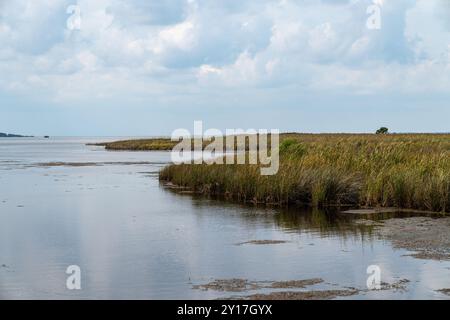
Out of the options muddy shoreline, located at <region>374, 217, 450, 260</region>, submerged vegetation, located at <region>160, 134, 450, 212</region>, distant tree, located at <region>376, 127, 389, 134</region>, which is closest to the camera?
muddy shoreline, located at <region>374, 217, 450, 260</region>

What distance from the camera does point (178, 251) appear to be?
13391mm

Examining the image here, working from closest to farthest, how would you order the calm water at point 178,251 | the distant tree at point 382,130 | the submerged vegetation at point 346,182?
1. the calm water at point 178,251
2. the submerged vegetation at point 346,182
3. the distant tree at point 382,130

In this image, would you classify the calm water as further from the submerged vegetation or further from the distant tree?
the distant tree

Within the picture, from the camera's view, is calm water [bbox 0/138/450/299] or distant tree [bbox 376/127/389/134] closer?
calm water [bbox 0/138/450/299]

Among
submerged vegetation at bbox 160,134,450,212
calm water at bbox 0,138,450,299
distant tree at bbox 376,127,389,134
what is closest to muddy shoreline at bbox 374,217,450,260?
calm water at bbox 0,138,450,299

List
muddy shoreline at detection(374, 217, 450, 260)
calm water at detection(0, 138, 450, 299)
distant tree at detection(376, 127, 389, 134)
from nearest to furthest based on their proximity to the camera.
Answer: calm water at detection(0, 138, 450, 299) → muddy shoreline at detection(374, 217, 450, 260) → distant tree at detection(376, 127, 389, 134)

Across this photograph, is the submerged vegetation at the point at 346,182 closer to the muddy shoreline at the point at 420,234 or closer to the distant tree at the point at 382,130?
the muddy shoreline at the point at 420,234

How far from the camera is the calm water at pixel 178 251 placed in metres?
10.1

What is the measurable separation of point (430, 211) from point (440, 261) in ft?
23.5

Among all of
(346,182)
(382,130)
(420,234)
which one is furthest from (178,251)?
(382,130)

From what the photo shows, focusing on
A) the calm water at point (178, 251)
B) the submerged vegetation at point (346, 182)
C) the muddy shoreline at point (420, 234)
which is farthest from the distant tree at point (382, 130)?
the muddy shoreline at point (420, 234)

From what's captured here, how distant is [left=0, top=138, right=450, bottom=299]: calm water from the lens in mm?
10141
